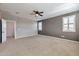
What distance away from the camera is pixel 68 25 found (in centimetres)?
698

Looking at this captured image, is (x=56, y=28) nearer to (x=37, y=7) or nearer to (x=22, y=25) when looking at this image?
(x=22, y=25)

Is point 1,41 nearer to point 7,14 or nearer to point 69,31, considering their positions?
point 7,14

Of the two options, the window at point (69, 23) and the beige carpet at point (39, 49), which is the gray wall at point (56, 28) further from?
the beige carpet at point (39, 49)

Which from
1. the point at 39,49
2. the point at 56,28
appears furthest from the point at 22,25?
the point at 39,49

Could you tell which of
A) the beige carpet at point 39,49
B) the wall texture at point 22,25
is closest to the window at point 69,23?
the beige carpet at point 39,49

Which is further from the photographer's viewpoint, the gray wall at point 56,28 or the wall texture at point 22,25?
the wall texture at point 22,25

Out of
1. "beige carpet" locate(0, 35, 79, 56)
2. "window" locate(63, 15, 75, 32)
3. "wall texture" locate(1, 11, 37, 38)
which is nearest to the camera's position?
"beige carpet" locate(0, 35, 79, 56)

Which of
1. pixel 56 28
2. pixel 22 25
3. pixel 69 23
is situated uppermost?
pixel 69 23

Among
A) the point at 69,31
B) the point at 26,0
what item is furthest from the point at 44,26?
the point at 26,0

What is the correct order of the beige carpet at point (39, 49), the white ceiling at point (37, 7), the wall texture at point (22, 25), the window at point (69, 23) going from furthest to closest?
1. the wall texture at point (22, 25)
2. the window at point (69, 23)
3. the white ceiling at point (37, 7)
4. the beige carpet at point (39, 49)

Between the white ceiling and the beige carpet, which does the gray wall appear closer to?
the white ceiling

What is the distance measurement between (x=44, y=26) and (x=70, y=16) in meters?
4.85

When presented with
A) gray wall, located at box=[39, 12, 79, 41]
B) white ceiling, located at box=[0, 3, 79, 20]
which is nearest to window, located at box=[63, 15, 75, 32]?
gray wall, located at box=[39, 12, 79, 41]

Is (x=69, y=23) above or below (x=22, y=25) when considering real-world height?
above
